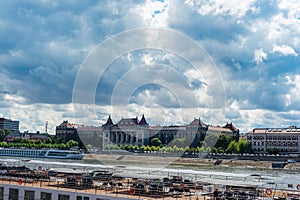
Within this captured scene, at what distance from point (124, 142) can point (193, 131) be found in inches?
885

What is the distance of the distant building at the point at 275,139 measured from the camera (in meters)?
105

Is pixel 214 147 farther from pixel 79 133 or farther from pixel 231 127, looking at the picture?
pixel 79 133

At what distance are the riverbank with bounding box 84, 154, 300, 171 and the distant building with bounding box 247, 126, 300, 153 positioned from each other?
22.8 meters

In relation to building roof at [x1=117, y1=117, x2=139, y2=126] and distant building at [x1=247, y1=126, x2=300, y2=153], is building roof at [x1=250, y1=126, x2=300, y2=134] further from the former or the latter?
building roof at [x1=117, y1=117, x2=139, y2=126]

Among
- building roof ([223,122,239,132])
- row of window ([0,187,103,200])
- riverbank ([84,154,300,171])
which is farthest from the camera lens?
building roof ([223,122,239,132])

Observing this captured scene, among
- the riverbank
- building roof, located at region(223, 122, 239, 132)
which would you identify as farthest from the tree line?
building roof, located at region(223, 122, 239, 132)

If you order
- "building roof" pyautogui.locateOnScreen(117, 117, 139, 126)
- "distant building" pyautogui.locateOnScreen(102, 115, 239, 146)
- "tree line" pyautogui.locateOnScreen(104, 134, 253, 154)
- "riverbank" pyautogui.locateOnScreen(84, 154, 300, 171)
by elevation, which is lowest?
"riverbank" pyautogui.locateOnScreen(84, 154, 300, 171)

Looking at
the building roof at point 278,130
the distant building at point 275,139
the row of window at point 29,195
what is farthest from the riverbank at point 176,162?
the row of window at point 29,195

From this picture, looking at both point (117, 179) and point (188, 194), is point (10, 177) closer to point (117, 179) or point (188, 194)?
point (117, 179)

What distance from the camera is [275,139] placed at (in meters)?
109

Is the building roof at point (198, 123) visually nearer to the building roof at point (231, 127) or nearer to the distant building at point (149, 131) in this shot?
the distant building at point (149, 131)

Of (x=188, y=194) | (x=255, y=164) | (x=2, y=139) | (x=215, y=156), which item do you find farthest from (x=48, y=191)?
(x=2, y=139)

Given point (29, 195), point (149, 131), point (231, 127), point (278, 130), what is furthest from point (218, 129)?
point (29, 195)

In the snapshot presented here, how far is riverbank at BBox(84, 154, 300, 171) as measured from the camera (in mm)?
78375
